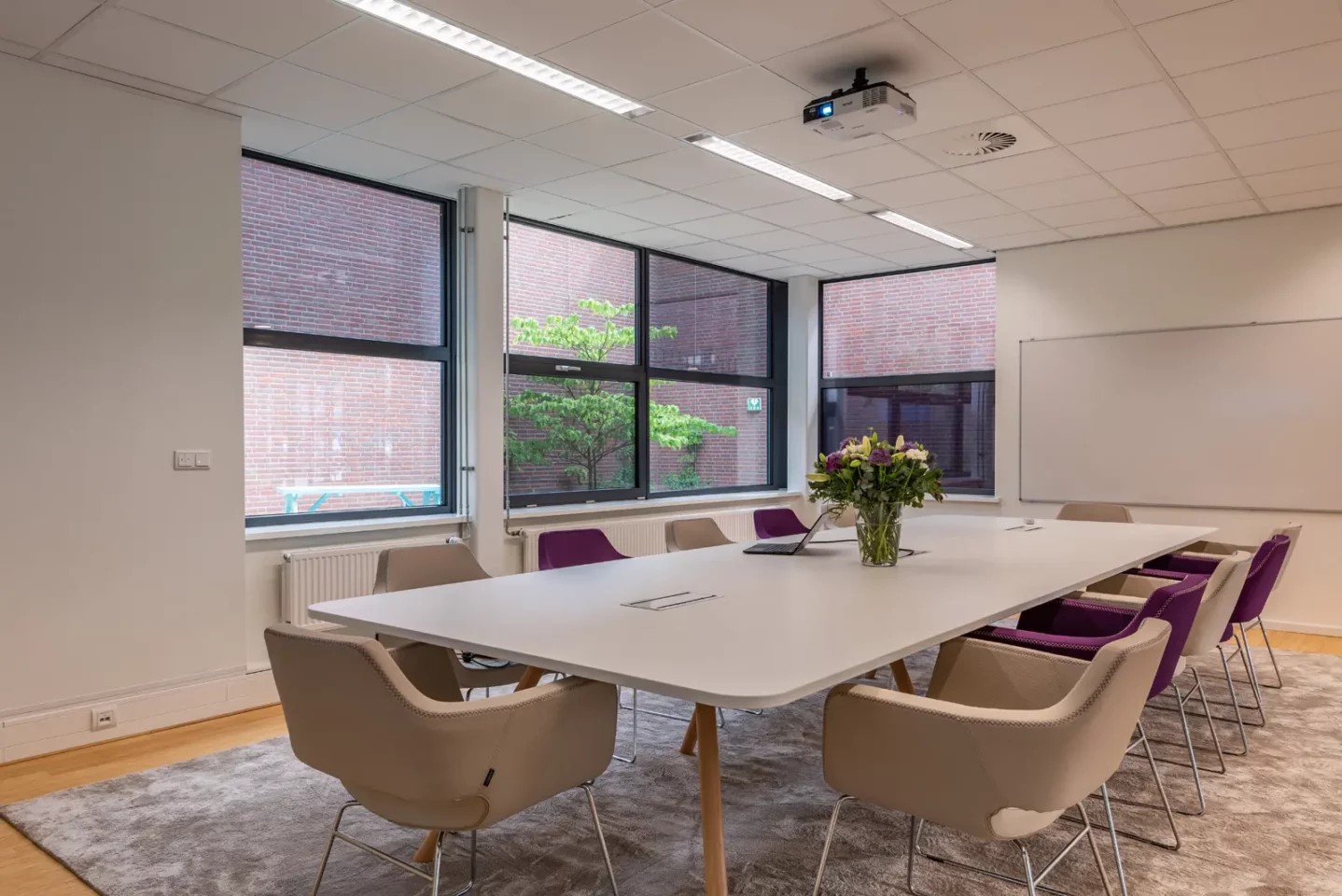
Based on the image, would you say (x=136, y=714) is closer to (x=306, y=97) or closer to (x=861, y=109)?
(x=306, y=97)

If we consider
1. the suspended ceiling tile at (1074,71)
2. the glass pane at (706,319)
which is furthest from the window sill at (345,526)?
the suspended ceiling tile at (1074,71)

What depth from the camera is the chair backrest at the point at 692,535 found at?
15.6ft

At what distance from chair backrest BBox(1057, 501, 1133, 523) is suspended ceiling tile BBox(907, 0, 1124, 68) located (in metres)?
3.37

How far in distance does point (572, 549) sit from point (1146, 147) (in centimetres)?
382

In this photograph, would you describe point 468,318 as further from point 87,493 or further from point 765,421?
point 765,421

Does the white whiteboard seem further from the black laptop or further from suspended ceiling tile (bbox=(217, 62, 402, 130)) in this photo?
suspended ceiling tile (bbox=(217, 62, 402, 130))

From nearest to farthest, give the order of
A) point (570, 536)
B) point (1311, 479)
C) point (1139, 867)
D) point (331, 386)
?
point (1139, 867), point (570, 536), point (331, 386), point (1311, 479)

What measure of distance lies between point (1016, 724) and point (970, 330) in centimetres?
692

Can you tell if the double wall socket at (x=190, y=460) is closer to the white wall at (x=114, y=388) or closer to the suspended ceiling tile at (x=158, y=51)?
the white wall at (x=114, y=388)

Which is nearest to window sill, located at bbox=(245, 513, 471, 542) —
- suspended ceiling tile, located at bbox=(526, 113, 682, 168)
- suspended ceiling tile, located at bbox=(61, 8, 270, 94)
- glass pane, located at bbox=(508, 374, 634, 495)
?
glass pane, located at bbox=(508, 374, 634, 495)

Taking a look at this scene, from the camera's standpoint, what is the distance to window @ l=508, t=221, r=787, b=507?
6.80 m

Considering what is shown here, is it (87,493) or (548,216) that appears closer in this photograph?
(87,493)

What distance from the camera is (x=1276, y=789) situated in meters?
3.44

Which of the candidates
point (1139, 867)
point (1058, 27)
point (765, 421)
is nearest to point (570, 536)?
point (1139, 867)
